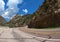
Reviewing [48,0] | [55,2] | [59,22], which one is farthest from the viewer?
[48,0]

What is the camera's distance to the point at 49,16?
241ft

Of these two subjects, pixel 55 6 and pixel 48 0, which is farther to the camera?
pixel 48 0

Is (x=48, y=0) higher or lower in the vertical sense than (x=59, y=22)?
higher

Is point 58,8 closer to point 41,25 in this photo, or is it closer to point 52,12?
point 52,12

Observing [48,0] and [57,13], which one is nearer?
[57,13]

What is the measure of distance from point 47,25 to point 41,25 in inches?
303

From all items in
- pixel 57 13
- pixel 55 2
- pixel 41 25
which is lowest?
pixel 41 25

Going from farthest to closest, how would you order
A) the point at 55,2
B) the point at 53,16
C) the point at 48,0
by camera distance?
the point at 48,0 → the point at 55,2 → the point at 53,16

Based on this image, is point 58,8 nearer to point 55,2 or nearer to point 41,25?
point 55,2

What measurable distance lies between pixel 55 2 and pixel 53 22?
11576mm

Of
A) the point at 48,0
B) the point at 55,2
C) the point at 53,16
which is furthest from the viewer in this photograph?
the point at 48,0

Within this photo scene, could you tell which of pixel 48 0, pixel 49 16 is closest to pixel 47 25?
pixel 49 16

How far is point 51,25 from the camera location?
68938 millimetres

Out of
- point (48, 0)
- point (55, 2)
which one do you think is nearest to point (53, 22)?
point (55, 2)
